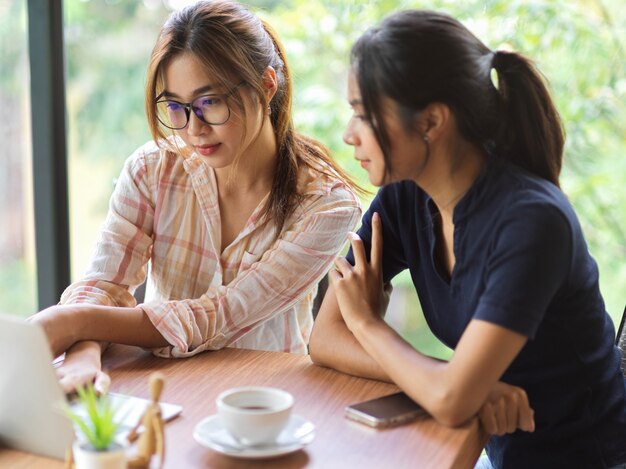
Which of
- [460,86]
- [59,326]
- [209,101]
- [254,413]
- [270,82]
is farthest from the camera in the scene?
[270,82]

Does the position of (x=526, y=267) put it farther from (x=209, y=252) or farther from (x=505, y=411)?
(x=209, y=252)

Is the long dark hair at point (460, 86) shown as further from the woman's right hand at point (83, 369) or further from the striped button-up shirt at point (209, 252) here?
the woman's right hand at point (83, 369)

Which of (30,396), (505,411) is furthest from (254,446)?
(505,411)

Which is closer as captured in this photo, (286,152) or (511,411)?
(511,411)

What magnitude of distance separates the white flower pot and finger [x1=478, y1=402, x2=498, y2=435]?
0.55 m

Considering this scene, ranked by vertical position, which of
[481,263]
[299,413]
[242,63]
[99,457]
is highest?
[242,63]

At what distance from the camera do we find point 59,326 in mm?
1493

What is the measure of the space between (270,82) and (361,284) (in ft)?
1.77

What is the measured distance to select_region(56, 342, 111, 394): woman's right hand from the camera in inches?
52.4

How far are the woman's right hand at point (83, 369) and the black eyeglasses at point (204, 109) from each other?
48 cm

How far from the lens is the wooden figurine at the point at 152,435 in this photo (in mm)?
1017

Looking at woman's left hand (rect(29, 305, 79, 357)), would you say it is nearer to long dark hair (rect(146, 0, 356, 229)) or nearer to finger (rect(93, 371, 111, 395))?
finger (rect(93, 371, 111, 395))

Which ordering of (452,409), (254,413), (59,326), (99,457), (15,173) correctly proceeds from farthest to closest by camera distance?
1. (15,173)
2. (59,326)
3. (452,409)
4. (254,413)
5. (99,457)

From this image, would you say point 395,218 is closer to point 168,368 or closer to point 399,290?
point 168,368
